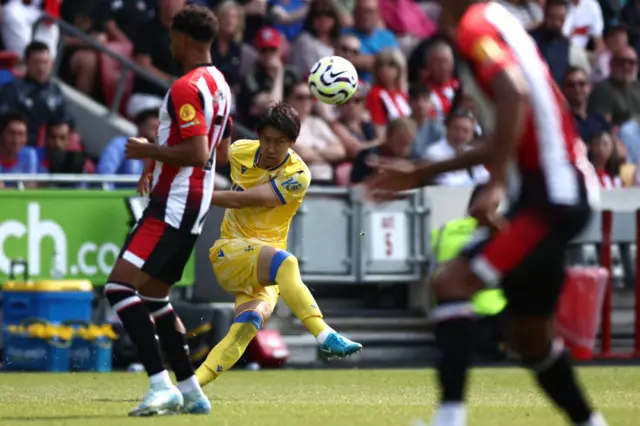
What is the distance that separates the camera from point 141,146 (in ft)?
28.4

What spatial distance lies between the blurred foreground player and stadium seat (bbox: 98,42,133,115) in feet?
38.2

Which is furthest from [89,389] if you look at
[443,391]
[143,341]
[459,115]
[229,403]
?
[459,115]

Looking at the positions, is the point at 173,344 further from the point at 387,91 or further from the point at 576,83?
the point at 576,83

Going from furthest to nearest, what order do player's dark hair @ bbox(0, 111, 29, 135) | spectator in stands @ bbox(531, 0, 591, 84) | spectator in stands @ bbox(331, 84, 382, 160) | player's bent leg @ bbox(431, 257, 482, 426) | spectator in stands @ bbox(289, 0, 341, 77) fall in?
1. spectator in stands @ bbox(531, 0, 591, 84)
2. spectator in stands @ bbox(289, 0, 341, 77)
3. spectator in stands @ bbox(331, 84, 382, 160)
4. player's dark hair @ bbox(0, 111, 29, 135)
5. player's bent leg @ bbox(431, 257, 482, 426)

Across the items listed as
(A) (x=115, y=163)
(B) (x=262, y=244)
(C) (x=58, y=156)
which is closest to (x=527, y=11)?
(A) (x=115, y=163)

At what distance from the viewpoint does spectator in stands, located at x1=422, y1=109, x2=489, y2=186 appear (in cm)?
1706

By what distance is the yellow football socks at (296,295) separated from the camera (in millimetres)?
10383

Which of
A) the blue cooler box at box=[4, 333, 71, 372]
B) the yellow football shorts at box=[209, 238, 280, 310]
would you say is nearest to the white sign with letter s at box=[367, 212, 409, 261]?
the blue cooler box at box=[4, 333, 71, 372]

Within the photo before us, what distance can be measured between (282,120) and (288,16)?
9209 millimetres

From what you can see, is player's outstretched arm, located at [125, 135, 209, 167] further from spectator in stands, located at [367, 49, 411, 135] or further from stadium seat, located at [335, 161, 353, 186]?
spectator in stands, located at [367, 49, 411, 135]

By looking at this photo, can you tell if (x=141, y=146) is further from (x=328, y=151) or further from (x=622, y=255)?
(x=622, y=255)

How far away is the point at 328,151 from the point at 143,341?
8.89m

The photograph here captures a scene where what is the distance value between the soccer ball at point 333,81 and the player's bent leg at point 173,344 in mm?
2746

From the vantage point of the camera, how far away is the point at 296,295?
408 inches
